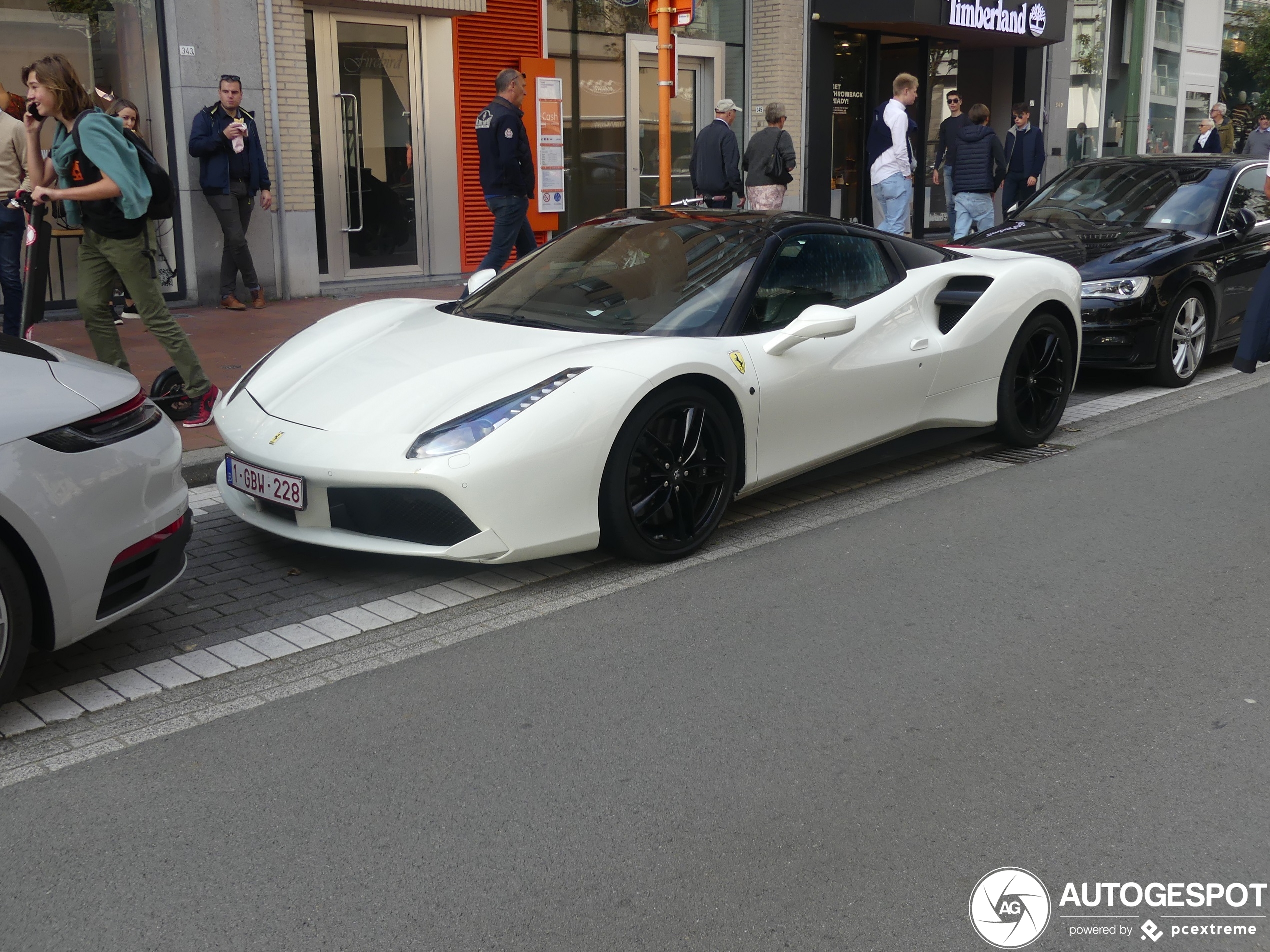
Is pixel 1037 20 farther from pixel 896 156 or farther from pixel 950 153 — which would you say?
pixel 896 156

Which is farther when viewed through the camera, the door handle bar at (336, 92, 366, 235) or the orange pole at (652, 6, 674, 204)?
the door handle bar at (336, 92, 366, 235)

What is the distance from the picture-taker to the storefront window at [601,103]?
15.3 m

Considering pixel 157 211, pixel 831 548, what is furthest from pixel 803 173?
pixel 831 548

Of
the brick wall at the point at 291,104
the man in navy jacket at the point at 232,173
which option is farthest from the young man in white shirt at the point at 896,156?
the man in navy jacket at the point at 232,173

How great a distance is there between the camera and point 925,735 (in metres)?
3.54

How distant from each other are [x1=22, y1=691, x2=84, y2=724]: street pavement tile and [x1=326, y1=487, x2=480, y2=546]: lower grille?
1096 millimetres

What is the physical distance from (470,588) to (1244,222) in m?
6.78

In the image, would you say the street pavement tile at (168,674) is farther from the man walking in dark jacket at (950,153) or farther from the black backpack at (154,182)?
the man walking in dark jacket at (950,153)

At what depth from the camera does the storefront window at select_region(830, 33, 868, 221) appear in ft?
62.2

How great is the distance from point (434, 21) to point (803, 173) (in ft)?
21.5

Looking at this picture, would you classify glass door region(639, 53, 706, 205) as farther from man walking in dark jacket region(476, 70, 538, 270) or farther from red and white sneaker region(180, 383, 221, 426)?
red and white sneaker region(180, 383, 221, 426)

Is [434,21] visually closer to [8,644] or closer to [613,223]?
[613,223]

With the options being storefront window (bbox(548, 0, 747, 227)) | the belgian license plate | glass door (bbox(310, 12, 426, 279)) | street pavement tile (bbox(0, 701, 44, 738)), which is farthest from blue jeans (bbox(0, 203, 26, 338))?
storefront window (bbox(548, 0, 747, 227))

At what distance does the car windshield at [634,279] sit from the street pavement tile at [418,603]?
131 centimetres
